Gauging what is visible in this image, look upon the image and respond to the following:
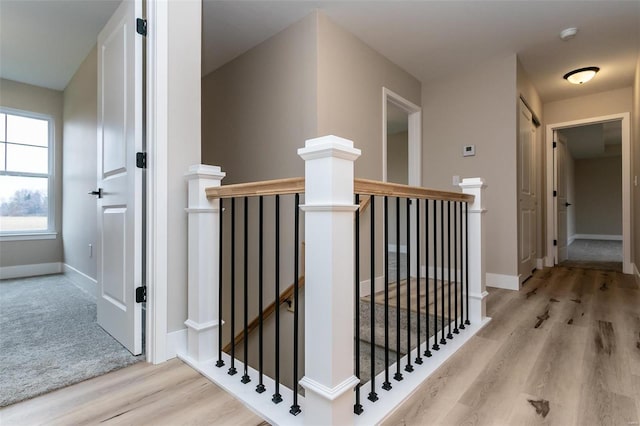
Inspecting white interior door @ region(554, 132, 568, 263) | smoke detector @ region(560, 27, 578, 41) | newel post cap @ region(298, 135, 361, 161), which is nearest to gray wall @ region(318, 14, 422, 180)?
smoke detector @ region(560, 27, 578, 41)

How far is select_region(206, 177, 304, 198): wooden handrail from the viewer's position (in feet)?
3.86

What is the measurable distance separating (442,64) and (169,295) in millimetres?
3332

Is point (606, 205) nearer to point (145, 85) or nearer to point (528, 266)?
point (528, 266)

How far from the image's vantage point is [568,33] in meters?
2.77

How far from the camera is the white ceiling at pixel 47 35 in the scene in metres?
2.47

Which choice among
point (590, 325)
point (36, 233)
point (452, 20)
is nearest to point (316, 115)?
point (452, 20)

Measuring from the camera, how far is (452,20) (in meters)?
2.66

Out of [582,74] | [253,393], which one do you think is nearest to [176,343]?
[253,393]

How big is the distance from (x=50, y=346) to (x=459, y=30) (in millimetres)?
3608

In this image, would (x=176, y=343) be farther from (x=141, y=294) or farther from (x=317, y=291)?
(x=317, y=291)

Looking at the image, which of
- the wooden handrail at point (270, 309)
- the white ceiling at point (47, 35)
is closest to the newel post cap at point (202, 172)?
the wooden handrail at point (270, 309)

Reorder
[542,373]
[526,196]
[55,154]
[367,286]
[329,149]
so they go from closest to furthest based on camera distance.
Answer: [329,149] < [542,373] < [367,286] < [526,196] < [55,154]

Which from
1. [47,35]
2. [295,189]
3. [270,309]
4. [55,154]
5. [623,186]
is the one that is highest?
[47,35]

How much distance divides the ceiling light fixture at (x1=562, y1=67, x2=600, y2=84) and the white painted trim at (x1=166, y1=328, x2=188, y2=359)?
4.36 metres
